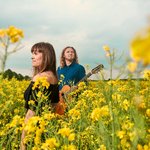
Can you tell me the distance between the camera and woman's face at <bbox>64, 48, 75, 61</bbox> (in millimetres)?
6598

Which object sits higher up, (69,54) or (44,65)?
(69,54)

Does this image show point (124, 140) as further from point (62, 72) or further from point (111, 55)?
point (62, 72)

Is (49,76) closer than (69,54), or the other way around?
(49,76)

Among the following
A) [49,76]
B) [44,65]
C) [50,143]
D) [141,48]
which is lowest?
[50,143]

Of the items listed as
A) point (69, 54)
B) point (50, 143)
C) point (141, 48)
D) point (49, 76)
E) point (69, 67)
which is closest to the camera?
point (141, 48)

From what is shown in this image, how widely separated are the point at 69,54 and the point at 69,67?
0.29 m

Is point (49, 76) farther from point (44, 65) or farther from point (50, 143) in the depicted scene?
point (50, 143)

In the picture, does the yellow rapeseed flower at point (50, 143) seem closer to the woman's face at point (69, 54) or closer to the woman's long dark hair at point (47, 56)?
the woman's long dark hair at point (47, 56)

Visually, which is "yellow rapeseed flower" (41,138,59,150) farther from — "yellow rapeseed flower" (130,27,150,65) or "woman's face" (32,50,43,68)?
"woman's face" (32,50,43,68)

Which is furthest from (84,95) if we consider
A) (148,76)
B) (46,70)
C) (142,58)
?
(142,58)

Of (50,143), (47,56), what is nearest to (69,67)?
(47,56)

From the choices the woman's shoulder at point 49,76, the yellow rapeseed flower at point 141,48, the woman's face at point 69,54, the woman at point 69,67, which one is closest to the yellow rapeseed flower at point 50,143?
the yellow rapeseed flower at point 141,48

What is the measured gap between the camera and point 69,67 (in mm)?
6793

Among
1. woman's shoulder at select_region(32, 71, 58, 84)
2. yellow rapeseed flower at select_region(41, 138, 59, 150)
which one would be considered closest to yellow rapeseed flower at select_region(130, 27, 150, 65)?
yellow rapeseed flower at select_region(41, 138, 59, 150)
